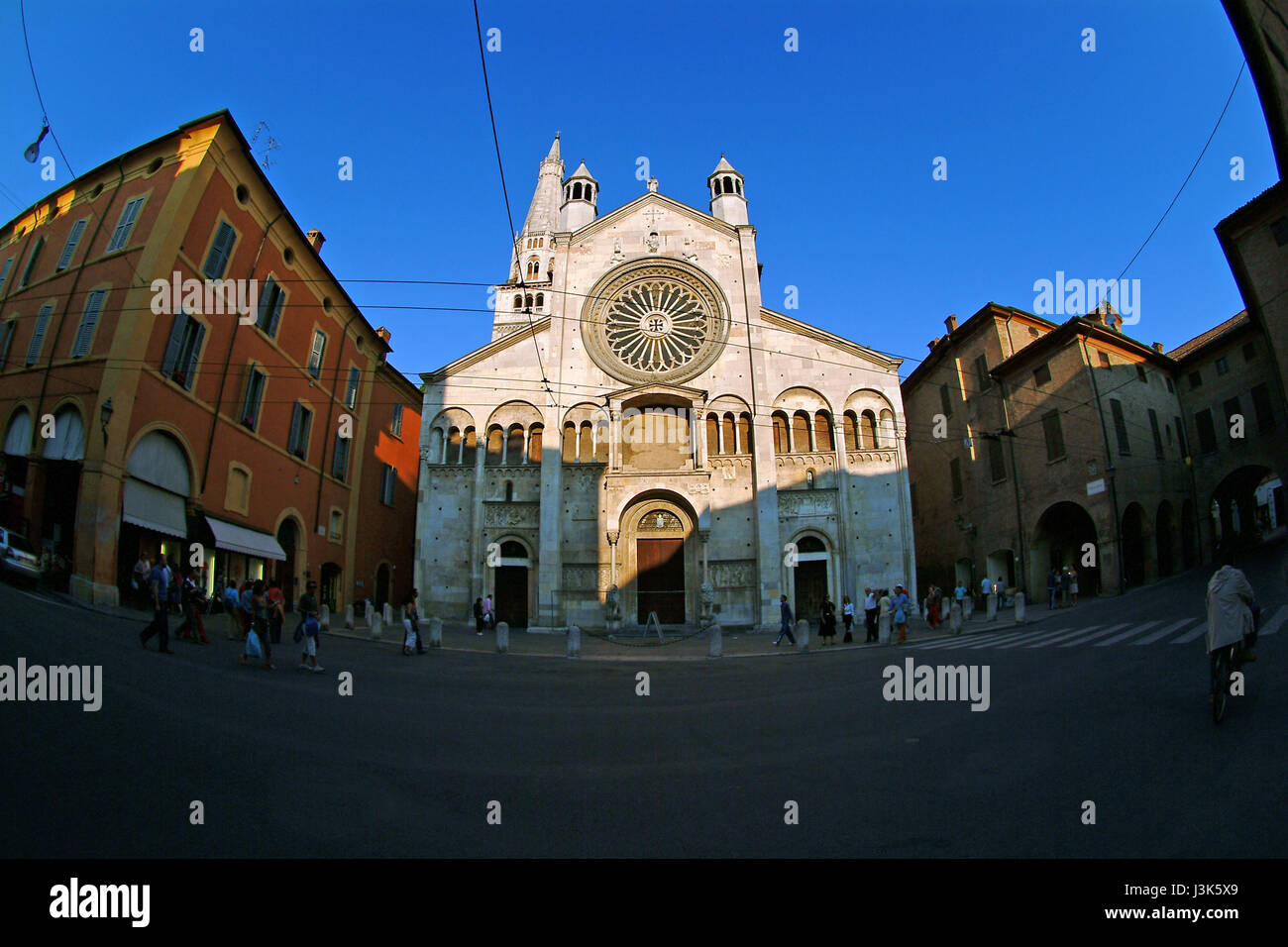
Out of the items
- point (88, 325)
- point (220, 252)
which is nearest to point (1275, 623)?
point (88, 325)

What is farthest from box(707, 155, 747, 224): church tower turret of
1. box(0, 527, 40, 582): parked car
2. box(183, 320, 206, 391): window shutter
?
box(0, 527, 40, 582): parked car

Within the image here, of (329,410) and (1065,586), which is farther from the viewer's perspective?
(329,410)

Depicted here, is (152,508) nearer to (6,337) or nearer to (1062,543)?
(6,337)

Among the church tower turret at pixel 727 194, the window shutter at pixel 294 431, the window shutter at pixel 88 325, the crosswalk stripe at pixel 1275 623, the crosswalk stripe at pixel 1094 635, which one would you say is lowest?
the crosswalk stripe at pixel 1094 635

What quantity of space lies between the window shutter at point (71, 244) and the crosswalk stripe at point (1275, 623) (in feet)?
58.5

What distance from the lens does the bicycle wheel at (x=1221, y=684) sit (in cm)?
599

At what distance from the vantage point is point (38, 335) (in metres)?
6.48

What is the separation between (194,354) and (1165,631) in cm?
2197

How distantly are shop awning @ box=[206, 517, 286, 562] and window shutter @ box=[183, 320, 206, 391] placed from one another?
4547 millimetres

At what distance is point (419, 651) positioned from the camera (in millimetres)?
16703

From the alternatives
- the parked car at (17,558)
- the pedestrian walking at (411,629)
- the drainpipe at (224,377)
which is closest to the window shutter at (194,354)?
the drainpipe at (224,377)

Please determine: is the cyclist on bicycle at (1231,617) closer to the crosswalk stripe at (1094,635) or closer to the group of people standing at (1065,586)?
the crosswalk stripe at (1094,635)

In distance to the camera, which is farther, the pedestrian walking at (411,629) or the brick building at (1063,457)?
the brick building at (1063,457)
